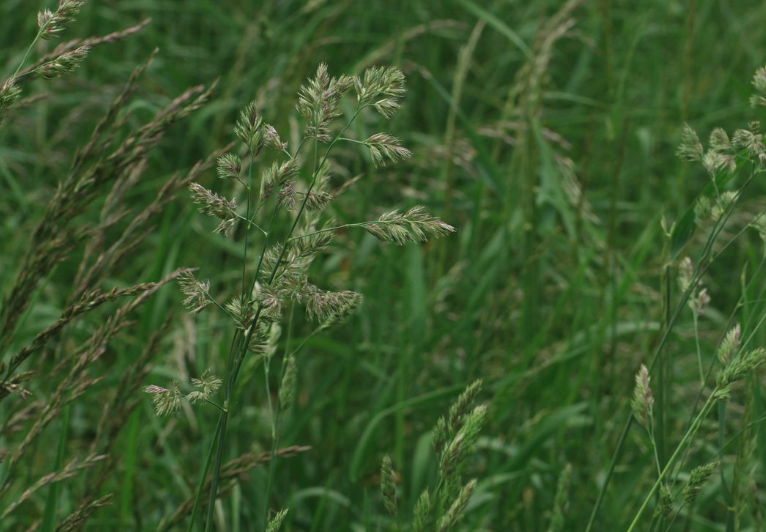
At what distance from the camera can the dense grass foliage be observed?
1.25 meters

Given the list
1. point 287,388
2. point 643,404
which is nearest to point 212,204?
point 287,388

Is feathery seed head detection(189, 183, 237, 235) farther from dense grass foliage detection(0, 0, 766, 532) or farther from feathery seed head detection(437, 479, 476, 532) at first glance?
feathery seed head detection(437, 479, 476, 532)

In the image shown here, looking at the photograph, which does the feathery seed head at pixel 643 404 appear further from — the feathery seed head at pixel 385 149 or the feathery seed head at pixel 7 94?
the feathery seed head at pixel 7 94

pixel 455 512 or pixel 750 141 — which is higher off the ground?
pixel 750 141

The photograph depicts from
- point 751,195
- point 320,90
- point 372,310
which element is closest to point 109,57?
point 372,310

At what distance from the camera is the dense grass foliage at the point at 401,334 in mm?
1250

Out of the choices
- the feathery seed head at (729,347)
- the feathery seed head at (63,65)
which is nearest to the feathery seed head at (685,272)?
the feathery seed head at (729,347)

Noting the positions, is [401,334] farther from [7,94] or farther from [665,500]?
[7,94]

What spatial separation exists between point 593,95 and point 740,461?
2599 millimetres

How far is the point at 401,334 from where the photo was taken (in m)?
2.07

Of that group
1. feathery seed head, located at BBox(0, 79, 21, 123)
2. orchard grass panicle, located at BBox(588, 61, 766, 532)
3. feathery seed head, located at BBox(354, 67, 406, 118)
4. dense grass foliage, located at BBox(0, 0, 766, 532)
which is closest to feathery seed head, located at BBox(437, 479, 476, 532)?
dense grass foliage, located at BBox(0, 0, 766, 532)

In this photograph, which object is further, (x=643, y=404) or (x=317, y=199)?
(x=643, y=404)

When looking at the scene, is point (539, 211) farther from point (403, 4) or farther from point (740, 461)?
point (740, 461)

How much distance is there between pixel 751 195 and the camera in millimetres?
3484
